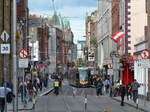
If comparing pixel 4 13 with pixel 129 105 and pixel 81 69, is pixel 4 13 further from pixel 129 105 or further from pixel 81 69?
pixel 81 69

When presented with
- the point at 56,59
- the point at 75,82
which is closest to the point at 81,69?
the point at 75,82

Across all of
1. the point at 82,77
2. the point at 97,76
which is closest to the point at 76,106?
the point at 97,76

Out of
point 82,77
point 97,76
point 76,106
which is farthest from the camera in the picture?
point 82,77

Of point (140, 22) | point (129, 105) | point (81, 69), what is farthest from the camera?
point (81, 69)

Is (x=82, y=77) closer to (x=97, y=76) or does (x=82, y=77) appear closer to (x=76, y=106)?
(x=97, y=76)

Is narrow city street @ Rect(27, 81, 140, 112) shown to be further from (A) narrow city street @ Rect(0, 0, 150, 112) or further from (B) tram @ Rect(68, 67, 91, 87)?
(B) tram @ Rect(68, 67, 91, 87)

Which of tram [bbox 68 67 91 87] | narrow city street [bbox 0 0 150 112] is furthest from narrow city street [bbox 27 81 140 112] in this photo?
tram [bbox 68 67 91 87]

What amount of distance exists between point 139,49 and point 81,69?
Result: 1480 inches

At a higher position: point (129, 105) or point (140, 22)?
point (140, 22)

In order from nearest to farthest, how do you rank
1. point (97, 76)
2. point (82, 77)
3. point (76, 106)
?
point (76, 106)
point (97, 76)
point (82, 77)

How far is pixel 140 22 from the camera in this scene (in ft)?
193

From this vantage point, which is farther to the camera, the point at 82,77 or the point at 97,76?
the point at 82,77

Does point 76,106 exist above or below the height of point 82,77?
below

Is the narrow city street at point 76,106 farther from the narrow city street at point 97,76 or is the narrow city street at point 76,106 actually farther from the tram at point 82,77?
the tram at point 82,77
